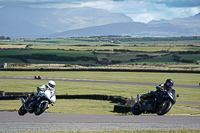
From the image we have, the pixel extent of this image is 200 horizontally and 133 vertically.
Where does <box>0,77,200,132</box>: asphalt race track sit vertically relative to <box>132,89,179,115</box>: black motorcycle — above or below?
below

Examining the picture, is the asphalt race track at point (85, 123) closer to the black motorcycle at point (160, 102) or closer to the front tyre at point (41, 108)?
the front tyre at point (41, 108)

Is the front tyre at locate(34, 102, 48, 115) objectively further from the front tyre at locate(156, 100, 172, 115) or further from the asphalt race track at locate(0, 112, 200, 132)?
the asphalt race track at locate(0, 112, 200, 132)

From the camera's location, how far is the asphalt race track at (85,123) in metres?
25.8

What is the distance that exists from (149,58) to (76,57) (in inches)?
1374

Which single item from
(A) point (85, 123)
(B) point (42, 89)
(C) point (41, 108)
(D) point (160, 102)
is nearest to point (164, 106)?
(D) point (160, 102)

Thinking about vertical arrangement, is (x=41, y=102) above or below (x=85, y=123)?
above

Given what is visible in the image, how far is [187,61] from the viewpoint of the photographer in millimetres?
152875

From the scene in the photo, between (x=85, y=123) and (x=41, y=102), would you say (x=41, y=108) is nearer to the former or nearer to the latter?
(x=41, y=102)

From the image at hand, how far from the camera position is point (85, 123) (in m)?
28.3

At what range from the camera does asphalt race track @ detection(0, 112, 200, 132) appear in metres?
25.8

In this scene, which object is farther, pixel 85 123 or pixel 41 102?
pixel 85 123

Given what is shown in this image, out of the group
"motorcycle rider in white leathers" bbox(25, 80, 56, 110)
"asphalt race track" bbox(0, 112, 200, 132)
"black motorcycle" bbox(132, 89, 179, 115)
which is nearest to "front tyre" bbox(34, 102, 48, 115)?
"motorcycle rider in white leathers" bbox(25, 80, 56, 110)

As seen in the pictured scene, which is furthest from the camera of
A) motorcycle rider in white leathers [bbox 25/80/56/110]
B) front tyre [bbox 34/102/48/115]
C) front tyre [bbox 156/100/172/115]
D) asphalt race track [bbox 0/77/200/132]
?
asphalt race track [bbox 0/77/200/132]

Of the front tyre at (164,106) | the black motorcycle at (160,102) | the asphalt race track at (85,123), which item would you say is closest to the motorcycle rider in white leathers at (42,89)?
the black motorcycle at (160,102)
